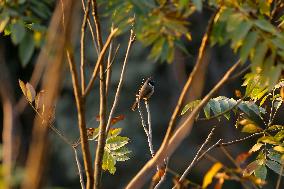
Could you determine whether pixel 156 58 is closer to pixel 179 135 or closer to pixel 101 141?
pixel 179 135

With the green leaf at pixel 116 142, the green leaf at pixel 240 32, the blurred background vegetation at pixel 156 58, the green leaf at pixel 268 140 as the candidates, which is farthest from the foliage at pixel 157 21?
the green leaf at pixel 116 142

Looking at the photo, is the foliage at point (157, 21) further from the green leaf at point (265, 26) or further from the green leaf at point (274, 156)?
the green leaf at point (274, 156)

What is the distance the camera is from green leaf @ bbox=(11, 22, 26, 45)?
1.68 meters

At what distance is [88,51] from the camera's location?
9133 millimetres

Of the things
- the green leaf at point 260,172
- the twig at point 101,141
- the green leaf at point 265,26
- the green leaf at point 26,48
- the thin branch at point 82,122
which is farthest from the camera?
the green leaf at point 260,172

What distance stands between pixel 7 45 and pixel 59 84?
940 cm

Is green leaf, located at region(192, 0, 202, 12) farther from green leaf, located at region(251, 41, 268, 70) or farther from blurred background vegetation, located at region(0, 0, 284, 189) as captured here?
green leaf, located at region(251, 41, 268, 70)

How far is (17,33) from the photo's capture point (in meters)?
1.70

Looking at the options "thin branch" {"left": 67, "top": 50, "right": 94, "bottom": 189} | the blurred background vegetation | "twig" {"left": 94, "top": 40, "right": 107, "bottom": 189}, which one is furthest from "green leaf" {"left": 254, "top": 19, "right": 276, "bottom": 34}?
"twig" {"left": 94, "top": 40, "right": 107, "bottom": 189}

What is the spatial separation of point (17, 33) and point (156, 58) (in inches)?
13.3

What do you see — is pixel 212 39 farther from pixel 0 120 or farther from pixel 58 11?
pixel 0 120

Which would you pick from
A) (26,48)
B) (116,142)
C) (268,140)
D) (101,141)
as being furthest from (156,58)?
(116,142)

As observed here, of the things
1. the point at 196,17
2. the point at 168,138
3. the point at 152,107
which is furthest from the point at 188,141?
the point at 168,138

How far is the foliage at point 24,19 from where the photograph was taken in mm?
1672
